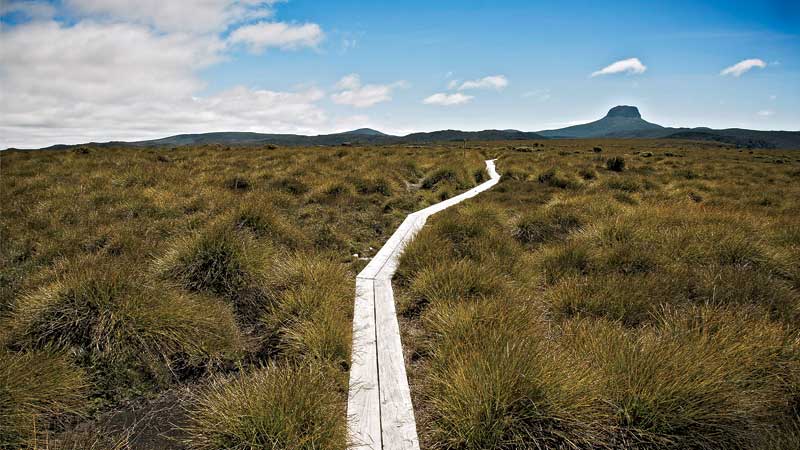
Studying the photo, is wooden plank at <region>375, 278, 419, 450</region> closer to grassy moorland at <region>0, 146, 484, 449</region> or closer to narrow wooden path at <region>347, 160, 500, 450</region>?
narrow wooden path at <region>347, 160, 500, 450</region>

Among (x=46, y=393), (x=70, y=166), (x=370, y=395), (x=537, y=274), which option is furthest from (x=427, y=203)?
(x=70, y=166)

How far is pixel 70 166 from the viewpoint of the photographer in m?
14.9

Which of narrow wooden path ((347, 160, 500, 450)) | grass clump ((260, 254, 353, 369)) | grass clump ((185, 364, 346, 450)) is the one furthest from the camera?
grass clump ((260, 254, 353, 369))

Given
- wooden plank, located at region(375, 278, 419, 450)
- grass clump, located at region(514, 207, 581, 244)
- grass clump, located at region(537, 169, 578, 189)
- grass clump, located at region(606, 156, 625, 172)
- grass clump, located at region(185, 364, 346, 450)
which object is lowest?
wooden plank, located at region(375, 278, 419, 450)

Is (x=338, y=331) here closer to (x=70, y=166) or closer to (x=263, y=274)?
(x=263, y=274)

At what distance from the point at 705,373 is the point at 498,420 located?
1.75 metres

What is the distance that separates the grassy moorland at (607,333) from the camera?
252cm

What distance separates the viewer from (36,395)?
9.10 feet

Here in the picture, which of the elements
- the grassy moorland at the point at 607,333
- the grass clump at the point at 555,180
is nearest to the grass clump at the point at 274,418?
the grassy moorland at the point at 607,333

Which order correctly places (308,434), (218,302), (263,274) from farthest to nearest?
(263,274) < (218,302) < (308,434)

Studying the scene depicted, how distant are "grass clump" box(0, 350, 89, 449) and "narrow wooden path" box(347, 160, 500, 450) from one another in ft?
7.24

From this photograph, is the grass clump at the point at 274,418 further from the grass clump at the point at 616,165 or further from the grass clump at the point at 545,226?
the grass clump at the point at 616,165

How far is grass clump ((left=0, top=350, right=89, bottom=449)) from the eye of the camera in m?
2.49

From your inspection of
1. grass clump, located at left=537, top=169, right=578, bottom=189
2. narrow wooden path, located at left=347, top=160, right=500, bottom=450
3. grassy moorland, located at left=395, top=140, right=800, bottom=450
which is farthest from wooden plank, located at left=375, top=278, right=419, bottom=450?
grass clump, located at left=537, top=169, right=578, bottom=189
